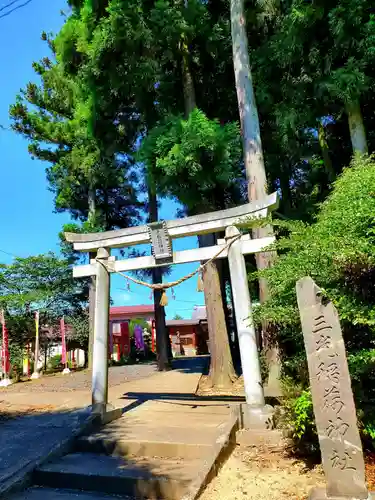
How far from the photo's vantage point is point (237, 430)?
475cm

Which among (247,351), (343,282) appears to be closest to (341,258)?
(343,282)

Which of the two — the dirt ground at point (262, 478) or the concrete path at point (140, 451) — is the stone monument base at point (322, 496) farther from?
the concrete path at point (140, 451)

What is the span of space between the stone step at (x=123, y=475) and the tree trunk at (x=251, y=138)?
3.02 meters

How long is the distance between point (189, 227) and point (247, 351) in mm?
2043

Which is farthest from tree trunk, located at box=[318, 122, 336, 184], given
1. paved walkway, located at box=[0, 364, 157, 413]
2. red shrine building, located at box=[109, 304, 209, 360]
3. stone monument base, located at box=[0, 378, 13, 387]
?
red shrine building, located at box=[109, 304, 209, 360]

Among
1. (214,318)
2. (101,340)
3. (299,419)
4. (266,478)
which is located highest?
(214,318)

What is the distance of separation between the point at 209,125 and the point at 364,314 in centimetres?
533

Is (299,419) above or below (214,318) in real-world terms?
below

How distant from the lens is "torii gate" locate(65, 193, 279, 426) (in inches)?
199

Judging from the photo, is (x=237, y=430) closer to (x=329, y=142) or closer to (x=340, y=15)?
(x=340, y=15)

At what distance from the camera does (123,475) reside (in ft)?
12.7

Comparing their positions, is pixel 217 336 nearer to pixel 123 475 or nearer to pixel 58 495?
pixel 123 475

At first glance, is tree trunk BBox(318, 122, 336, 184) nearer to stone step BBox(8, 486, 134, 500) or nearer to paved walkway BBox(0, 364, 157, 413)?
paved walkway BBox(0, 364, 157, 413)

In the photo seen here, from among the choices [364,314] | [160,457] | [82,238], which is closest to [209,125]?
[82,238]
